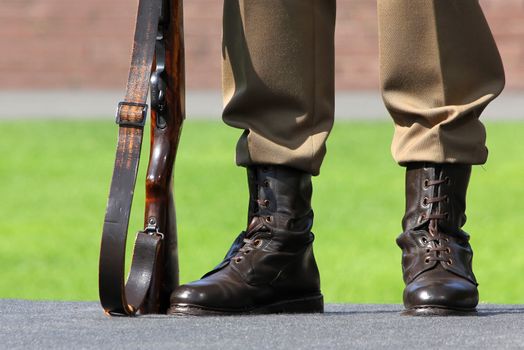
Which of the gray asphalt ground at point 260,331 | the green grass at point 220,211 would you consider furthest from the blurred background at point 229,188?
the gray asphalt ground at point 260,331

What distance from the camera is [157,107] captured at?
1.99 metres

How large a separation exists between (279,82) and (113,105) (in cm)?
893

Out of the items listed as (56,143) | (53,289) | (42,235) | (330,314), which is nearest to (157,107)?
(330,314)

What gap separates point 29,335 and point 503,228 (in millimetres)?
3190

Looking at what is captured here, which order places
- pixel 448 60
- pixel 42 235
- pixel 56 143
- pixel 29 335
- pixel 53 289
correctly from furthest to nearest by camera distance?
pixel 56 143, pixel 42 235, pixel 53 289, pixel 448 60, pixel 29 335

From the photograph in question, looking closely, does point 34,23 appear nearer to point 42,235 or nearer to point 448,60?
point 42,235

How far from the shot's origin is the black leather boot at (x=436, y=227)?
1.93m

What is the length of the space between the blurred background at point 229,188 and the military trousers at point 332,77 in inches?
41.6

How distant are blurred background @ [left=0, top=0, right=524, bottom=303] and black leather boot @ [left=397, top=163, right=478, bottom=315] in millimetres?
1019

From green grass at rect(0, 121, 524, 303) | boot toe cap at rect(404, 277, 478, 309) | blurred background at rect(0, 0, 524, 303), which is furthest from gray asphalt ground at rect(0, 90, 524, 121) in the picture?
boot toe cap at rect(404, 277, 478, 309)

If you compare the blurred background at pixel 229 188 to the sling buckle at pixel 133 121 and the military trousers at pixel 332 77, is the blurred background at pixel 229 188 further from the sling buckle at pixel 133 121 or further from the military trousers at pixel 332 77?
the sling buckle at pixel 133 121

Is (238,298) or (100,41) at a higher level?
(100,41)

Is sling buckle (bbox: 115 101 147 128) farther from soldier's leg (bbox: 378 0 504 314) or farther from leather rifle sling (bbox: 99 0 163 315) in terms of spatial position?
soldier's leg (bbox: 378 0 504 314)

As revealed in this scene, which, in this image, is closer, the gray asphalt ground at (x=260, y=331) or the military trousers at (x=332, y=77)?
the gray asphalt ground at (x=260, y=331)
